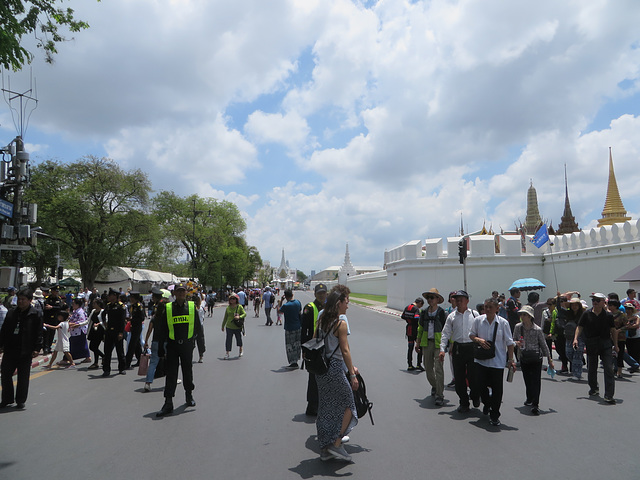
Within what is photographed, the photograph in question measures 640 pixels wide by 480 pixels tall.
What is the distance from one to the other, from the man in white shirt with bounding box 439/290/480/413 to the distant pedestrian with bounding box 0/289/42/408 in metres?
5.87

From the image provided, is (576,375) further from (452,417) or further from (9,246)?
(9,246)

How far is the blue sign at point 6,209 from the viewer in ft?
44.9

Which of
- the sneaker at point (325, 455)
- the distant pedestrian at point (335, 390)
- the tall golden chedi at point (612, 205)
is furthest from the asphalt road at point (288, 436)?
the tall golden chedi at point (612, 205)

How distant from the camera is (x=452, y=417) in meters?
6.06

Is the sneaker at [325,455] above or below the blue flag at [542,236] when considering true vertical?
below

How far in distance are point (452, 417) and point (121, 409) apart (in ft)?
14.9

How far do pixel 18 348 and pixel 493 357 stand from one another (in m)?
6.56

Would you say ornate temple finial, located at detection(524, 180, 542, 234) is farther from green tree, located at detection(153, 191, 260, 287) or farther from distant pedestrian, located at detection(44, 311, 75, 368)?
distant pedestrian, located at detection(44, 311, 75, 368)

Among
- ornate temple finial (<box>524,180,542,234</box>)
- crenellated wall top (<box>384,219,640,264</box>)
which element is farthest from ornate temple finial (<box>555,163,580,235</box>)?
crenellated wall top (<box>384,219,640,264</box>)

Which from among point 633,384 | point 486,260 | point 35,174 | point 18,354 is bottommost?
point 633,384

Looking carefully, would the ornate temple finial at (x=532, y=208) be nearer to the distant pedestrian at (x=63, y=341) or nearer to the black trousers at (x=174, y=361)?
the distant pedestrian at (x=63, y=341)

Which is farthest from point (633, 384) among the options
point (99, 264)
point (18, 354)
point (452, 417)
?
point (99, 264)

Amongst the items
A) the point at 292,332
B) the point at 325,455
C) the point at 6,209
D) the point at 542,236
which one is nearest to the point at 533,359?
the point at 325,455

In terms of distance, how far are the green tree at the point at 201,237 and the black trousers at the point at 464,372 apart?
46.4 metres
